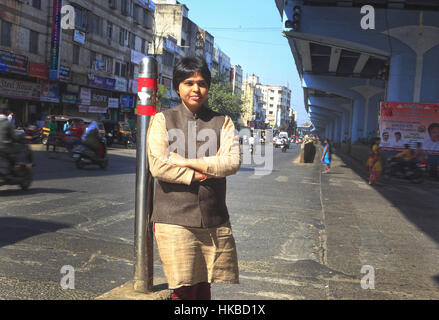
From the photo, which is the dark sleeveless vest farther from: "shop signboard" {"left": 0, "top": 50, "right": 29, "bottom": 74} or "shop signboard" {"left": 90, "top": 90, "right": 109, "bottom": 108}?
"shop signboard" {"left": 90, "top": 90, "right": 109, "bottom": 108}

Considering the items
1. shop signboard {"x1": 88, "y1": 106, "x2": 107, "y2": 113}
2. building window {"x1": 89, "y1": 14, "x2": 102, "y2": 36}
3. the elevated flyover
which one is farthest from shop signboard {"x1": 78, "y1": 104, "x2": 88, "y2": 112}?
the elevated flyover

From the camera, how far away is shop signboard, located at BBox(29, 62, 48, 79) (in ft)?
85.9

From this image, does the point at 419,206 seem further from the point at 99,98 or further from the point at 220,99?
the point at 220,99

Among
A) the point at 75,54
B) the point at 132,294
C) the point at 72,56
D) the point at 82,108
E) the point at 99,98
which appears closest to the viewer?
the point at 132,294

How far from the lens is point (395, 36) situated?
63.5 ft

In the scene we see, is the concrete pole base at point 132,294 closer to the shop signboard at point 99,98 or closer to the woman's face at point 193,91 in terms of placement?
the woman's face at point 193,91

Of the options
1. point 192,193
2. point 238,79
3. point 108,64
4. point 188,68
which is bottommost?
point 192,193

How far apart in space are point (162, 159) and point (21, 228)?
12.9 feet

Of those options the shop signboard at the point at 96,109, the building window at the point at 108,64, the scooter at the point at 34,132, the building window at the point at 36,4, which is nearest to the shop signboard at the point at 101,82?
the building window at the point at 108,64

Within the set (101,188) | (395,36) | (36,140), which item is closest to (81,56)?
(36,140)

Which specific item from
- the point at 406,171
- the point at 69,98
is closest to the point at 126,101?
the point at 69,98

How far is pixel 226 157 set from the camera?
105 inches
